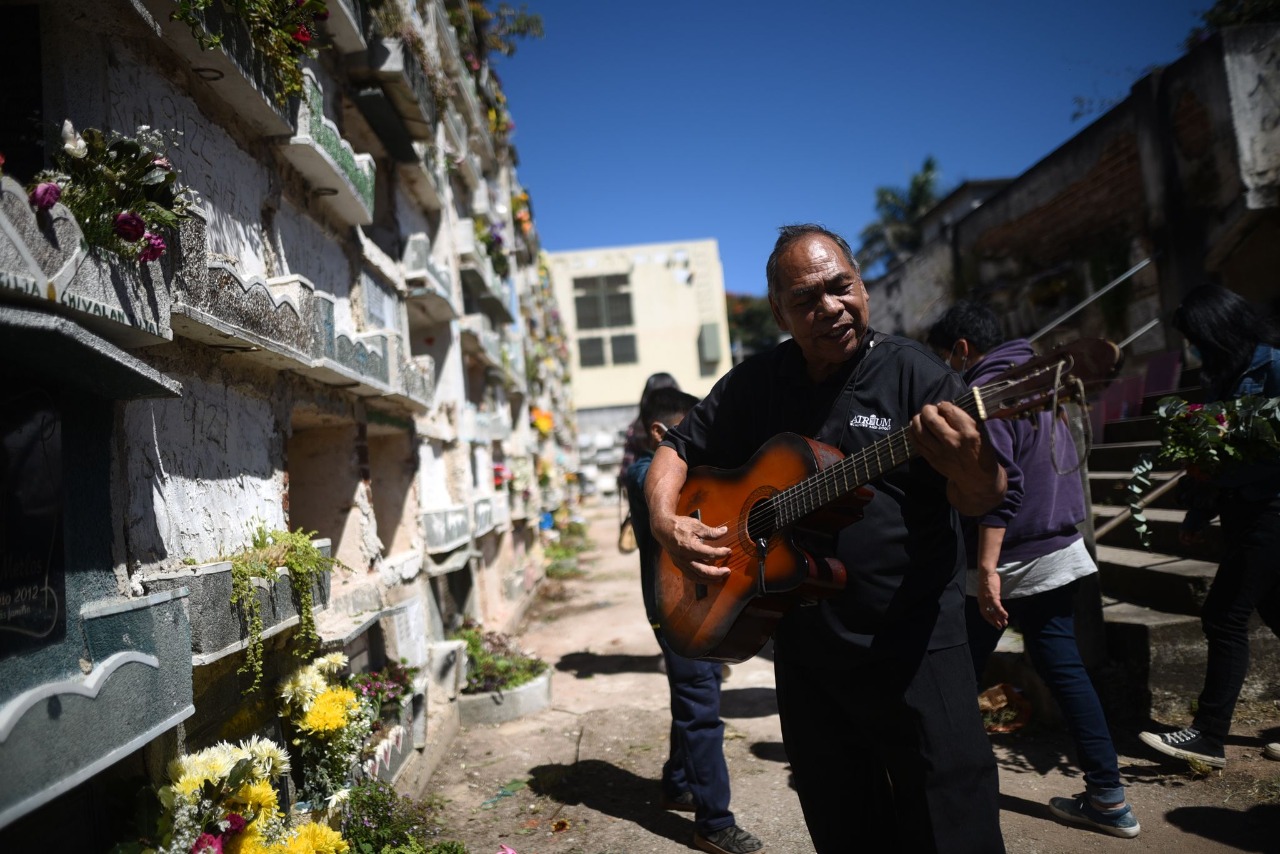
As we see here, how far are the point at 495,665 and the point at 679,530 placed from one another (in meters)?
4.29

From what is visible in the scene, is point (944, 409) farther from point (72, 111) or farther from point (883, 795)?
point (72, 111)

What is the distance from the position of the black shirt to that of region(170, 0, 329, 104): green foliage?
2.91 m

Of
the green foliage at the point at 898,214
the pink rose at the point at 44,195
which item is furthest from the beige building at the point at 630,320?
the pink rose at the point at 44,195

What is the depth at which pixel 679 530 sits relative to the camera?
2.56 meters

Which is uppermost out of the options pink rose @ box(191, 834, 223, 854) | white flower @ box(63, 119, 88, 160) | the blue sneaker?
white flower @ box(63, 119, 88, 160)

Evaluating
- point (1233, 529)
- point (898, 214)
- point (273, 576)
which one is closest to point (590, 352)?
point (898, 214)

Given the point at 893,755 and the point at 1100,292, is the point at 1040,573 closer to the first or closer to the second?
the point at 893,755

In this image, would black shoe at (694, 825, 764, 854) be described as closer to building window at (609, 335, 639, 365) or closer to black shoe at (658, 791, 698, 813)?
black shoe at (658, 791, 698, 813)

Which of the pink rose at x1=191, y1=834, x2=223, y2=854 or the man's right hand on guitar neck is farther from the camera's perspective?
the man's right hand on guitar neck

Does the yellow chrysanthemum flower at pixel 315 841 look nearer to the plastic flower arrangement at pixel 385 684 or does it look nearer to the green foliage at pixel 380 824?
the green foliage at pixel 380 824

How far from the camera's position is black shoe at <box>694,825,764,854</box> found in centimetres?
→ 360

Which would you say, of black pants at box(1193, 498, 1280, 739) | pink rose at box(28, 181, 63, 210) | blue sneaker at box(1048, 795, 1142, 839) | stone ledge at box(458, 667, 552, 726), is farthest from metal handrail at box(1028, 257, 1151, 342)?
pink rose at box(28, 181, 63, 210)

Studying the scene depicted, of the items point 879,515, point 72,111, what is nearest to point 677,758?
point 879,515

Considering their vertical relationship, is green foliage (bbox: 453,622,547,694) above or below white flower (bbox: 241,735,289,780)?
below
